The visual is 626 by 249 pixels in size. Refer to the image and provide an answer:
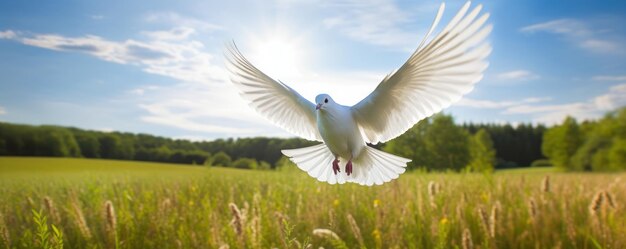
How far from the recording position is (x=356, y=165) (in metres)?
1.69

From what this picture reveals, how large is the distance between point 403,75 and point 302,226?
2.61 m

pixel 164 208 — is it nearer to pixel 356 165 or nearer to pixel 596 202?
pixel 356 165

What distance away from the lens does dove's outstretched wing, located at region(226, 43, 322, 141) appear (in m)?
1.88

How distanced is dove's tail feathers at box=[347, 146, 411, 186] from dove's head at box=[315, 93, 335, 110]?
0.28 meters

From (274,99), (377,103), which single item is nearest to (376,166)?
(377,103)

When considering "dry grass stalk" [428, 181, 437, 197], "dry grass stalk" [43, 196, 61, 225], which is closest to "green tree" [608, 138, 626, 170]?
"dry grass stalk" [428, 181, 437, 197]

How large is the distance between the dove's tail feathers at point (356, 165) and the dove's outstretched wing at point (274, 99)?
83mm

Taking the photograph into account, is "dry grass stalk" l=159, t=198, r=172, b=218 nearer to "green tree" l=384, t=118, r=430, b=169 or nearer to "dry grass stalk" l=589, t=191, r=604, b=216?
"dry grass stalk" l=589, t=191, r=604, b=216

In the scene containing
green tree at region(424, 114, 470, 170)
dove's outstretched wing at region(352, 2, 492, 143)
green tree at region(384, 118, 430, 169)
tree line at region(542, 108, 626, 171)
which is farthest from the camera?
tree line at region(542, 108, 626, 171)

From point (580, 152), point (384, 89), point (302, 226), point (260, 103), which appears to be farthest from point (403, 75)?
point (580, 152)

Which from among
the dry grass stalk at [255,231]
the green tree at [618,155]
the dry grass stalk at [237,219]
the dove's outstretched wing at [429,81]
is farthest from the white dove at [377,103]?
the green tree at [618,155]

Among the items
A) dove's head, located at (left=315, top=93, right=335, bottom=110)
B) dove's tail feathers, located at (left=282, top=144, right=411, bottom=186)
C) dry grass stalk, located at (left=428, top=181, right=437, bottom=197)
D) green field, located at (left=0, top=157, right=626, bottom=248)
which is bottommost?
green field, located at (left=0, top=157, right=626, bottom=248)

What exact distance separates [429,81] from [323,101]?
15.3 inches

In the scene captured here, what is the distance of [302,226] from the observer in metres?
3.88
